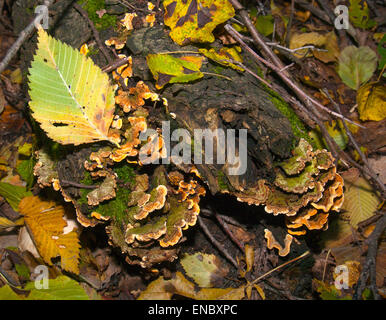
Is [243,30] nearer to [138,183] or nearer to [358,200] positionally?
[138,183]

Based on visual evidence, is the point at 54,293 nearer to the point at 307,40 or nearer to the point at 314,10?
the point at 307,40

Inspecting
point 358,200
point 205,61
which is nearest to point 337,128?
point 358,200

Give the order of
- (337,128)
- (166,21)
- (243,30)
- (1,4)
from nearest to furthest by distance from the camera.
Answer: (166,21), (243,30), (337,128), (1,4)

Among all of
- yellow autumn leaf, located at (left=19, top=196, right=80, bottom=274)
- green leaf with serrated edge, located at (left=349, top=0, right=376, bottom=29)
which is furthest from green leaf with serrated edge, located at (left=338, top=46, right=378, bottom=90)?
yellow autumn leaf, located at (left=19, top=196, right=80, bottom=274)

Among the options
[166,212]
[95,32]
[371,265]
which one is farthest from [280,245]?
[95,32]

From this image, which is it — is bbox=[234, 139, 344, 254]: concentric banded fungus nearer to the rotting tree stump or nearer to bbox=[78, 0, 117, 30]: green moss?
the rotting tree stump

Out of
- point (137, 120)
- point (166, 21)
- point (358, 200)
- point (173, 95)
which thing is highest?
point (166, 21)
